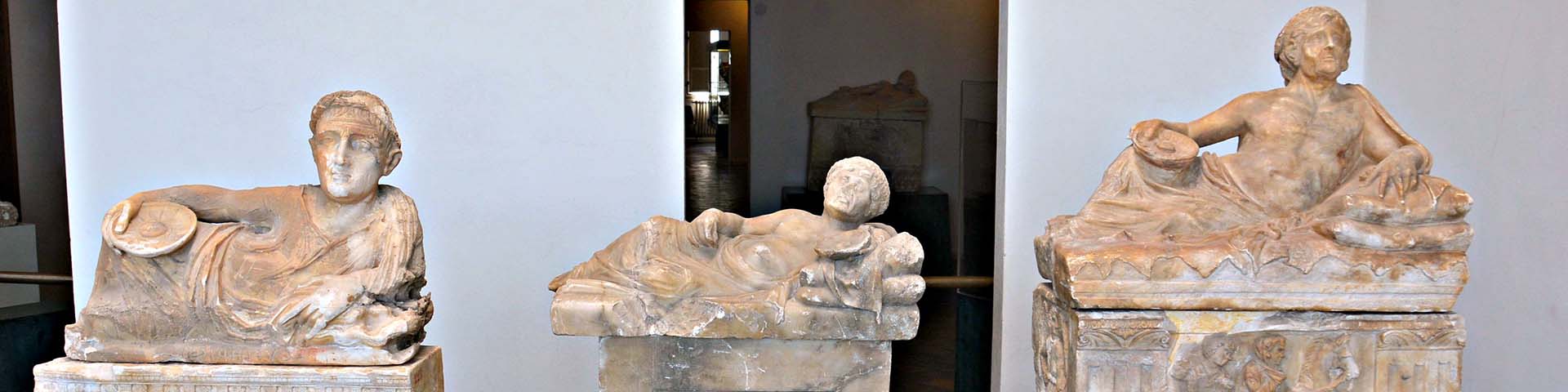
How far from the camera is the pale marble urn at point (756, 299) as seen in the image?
3.56m

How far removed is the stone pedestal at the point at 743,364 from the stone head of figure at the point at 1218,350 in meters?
0.92

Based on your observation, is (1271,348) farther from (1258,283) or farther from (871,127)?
(871,127)

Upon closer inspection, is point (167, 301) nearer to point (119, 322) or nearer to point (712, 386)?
point (119, 322)

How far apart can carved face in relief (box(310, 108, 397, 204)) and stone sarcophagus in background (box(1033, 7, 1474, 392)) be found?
195 centimetres

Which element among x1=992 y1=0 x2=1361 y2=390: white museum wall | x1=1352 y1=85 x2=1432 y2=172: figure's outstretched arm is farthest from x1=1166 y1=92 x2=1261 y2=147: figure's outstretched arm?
x1=992 y1=0 x2=1361 y2=390: white museum wall

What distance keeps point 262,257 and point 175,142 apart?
2.14m

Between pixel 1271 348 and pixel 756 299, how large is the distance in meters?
1.48

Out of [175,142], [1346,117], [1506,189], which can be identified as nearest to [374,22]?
[175,142]

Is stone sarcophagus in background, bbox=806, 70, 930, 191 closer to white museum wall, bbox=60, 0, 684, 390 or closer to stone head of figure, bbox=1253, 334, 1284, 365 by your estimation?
white museum wall, bbox=60, 0, 684, 390

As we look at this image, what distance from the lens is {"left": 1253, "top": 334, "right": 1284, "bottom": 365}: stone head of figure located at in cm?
362

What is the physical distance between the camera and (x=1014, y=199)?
539cm

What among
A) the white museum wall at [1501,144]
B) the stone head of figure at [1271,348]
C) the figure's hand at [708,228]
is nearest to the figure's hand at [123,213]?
the figure's hand at [708,228]

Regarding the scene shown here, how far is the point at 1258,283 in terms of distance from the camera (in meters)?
3.56

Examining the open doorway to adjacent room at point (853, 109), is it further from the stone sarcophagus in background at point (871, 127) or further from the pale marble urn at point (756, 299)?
the pale marble urn at point (756, 299)
